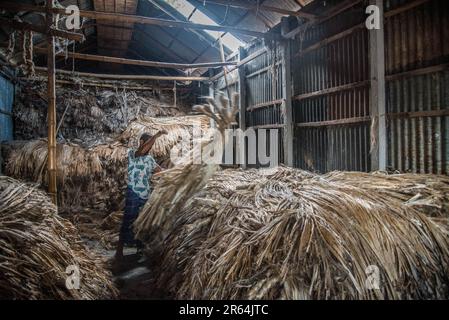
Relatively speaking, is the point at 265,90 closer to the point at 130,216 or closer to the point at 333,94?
the point at 333,94

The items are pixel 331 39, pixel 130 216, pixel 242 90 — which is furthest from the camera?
pixel 242 90

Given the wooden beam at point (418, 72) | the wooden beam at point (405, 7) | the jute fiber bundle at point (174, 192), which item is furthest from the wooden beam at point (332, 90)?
the jute fiber bundle at point (174, 192)

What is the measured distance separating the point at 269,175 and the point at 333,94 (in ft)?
6.54

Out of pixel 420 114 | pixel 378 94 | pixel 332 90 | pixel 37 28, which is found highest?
pixel 37 28

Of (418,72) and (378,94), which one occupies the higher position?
(418,72)

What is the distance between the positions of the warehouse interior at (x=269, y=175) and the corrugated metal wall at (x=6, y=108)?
52mm

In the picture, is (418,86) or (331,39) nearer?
(418,86)

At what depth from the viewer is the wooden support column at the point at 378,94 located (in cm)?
424

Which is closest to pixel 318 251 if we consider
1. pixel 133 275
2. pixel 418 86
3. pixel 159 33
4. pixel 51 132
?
pixel 133 275

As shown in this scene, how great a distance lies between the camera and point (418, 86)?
389cm

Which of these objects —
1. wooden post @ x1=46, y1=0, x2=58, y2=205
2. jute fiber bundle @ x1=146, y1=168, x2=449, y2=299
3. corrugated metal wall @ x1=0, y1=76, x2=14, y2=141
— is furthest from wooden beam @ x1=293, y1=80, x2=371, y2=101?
corrugated metal wall @ x1=0, y1=76, x2=14, y2=141

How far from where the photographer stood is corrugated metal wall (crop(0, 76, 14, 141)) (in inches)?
307

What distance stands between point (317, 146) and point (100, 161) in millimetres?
4959
